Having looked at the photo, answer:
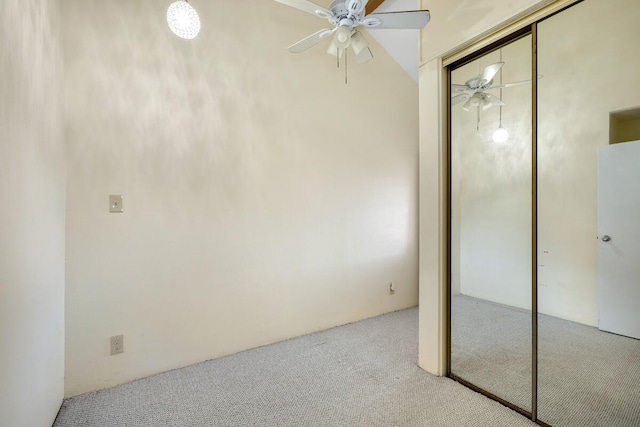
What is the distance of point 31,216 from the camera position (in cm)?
139

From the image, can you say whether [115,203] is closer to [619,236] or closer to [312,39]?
[312,39]

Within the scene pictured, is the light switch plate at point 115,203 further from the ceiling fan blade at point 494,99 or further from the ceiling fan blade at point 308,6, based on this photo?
the ceiling fan blade at point 494,99

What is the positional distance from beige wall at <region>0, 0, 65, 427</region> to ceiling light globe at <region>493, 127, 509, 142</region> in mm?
2438

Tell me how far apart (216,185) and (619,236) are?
8.28 ft

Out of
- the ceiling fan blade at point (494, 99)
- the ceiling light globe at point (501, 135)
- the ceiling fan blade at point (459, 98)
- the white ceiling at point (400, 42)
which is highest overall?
the white ceiling at point (400, 42)

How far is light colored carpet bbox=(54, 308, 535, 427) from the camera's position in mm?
1731

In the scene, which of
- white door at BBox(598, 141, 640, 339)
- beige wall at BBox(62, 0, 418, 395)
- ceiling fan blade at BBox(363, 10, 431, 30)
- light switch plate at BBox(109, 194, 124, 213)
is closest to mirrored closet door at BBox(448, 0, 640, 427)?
white door at BBox(598, 141, 640, 339)

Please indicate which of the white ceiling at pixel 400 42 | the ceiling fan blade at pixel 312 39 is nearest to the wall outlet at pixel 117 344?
the ceiling fan blade at pixel 312 39

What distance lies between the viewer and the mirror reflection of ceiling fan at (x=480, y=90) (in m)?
1.94

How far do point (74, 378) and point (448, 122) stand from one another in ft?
9.68

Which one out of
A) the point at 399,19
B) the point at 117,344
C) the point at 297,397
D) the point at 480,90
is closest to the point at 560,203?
the point at 480,90

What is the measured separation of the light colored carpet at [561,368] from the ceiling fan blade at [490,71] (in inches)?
58.5

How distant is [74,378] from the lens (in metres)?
1.96

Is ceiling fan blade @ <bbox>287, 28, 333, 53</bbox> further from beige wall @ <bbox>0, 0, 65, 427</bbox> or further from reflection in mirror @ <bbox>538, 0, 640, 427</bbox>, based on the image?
beige wall @ <bbox>0, 0, 65, 427</bbox>
